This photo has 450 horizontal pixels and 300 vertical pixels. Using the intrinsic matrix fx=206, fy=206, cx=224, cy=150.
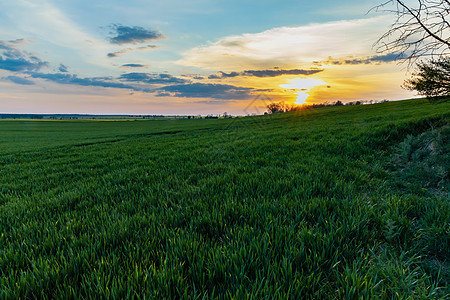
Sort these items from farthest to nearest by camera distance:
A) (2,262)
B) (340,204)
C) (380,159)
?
(380,159), (340,204), (2,262)

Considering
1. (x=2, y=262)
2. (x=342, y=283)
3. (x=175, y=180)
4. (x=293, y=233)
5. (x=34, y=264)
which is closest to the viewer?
(x=342, y=283)

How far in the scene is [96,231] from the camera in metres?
2.42

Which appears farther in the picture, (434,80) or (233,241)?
(434,80)

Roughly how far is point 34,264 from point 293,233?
2445mm

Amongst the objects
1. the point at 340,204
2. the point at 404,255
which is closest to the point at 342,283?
the point at 404,255

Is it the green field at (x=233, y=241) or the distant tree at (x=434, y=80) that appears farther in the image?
the distant tree at (x=434, y=80)

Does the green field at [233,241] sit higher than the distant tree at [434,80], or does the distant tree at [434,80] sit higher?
the distant tree at [434,80]

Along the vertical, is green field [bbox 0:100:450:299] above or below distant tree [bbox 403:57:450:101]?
below

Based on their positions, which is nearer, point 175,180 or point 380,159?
point 175,180

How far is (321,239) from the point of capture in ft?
6.78

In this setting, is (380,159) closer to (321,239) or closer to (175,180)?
(321,239)

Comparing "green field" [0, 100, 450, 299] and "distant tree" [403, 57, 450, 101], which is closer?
"green field" [0, 100, 450, 299]

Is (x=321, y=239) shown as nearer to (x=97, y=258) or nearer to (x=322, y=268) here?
(x=322, y=268)

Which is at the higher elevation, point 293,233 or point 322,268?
point 293,233
